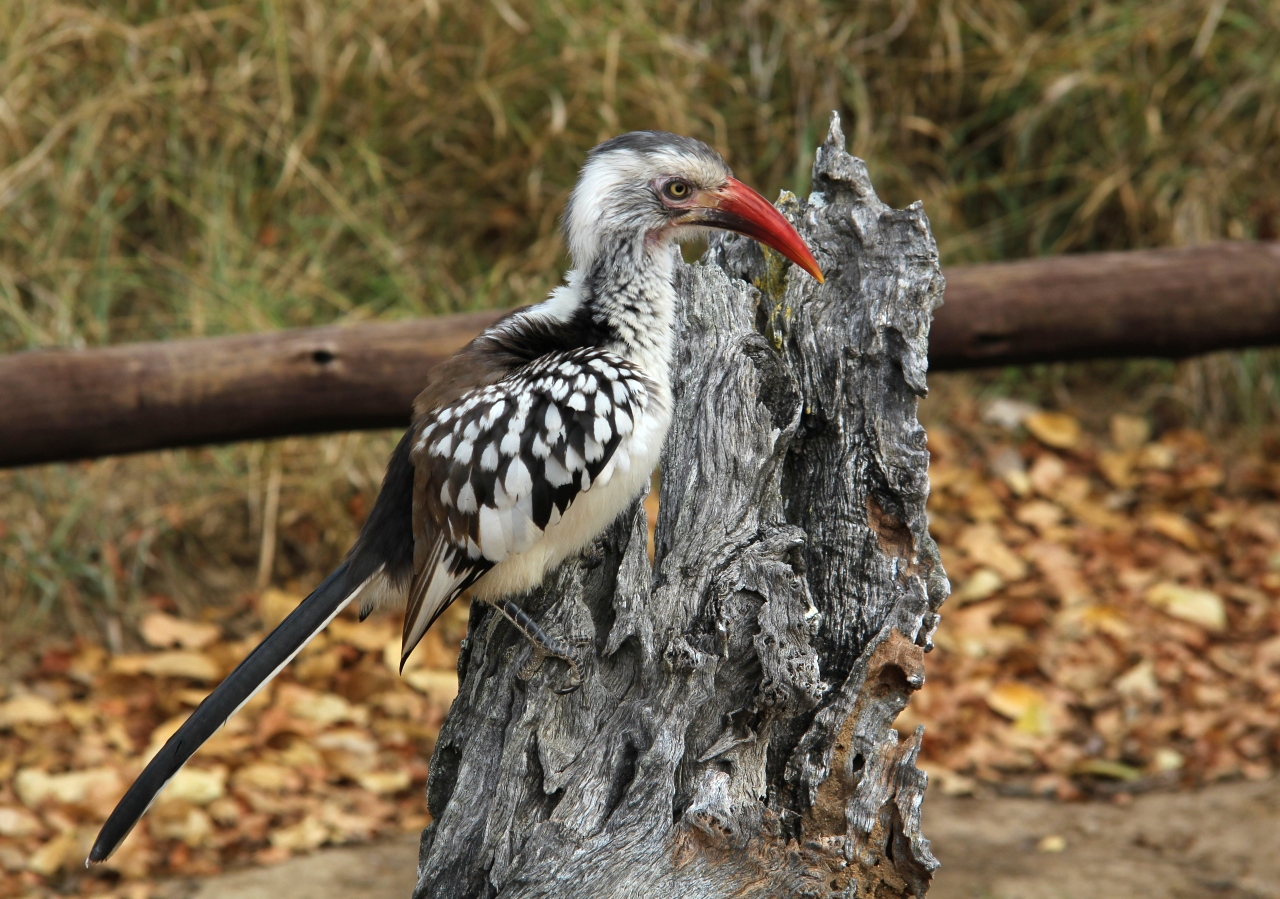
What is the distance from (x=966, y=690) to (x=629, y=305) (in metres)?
2.82

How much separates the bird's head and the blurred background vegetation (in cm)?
277

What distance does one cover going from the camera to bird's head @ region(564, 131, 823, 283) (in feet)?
9.22

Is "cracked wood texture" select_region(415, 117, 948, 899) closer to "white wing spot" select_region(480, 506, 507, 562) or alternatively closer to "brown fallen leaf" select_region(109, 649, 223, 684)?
"white wing spot" select_region(480, 506, 507, 562)

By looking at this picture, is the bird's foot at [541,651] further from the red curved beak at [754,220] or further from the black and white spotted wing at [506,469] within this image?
the red curved beak at [754,220]

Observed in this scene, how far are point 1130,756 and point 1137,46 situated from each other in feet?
11.8

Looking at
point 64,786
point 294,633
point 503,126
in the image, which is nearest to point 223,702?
point 294,633

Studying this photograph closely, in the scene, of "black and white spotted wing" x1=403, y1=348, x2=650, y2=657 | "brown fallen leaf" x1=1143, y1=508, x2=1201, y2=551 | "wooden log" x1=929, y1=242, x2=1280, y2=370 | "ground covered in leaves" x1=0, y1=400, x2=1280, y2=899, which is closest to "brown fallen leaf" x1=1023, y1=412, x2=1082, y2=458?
"ground covered in leaves" x1=0, y1=400, x2=1280, y2=899

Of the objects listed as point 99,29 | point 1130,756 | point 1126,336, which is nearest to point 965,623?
point 1130,756

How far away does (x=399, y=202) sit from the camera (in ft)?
20.0

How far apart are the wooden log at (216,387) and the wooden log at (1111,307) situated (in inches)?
65.0

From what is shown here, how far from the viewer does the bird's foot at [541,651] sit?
2.39 m

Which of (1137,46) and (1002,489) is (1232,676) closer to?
(1002,489)

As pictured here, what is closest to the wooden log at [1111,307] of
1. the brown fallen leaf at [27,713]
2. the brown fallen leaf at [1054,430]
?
the brown fallen leaf at [1054,430]

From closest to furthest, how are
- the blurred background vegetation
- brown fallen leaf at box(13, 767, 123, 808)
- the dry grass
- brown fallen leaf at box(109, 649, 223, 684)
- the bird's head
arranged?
the bird's head
brown fallen leaf at box(13, 767, 123, 808)
brown fallen leaf at box(109, 649, 223, 684)
the blurred background vegetation
the dry grass
